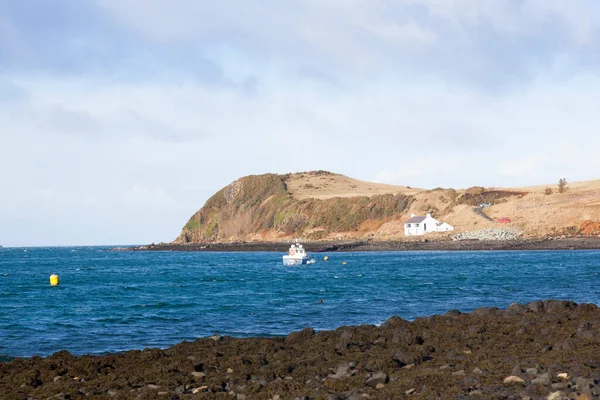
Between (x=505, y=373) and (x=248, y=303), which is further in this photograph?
(x=248, y=303)

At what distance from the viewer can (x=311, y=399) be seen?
42.1 ft

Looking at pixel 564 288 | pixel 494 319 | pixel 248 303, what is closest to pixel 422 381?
pixel 494 319

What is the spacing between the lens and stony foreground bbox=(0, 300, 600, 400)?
13195 millimetres

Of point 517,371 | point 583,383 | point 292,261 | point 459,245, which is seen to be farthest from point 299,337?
point 459,245

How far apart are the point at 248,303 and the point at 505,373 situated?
25600 mm

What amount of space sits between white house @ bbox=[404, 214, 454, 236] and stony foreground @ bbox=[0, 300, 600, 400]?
104606 mm

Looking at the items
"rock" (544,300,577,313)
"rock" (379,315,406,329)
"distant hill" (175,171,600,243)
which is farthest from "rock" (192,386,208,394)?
"distant hill" (175,171,600,243)

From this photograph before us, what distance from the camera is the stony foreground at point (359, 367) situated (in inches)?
520

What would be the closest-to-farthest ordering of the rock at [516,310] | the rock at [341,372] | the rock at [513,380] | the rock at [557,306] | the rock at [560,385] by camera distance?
1. the rock at [560,385]
2. the rock at [513,380]
3. the rock at [341,372]
4. the rock at [516,310]
5. the rock at [557,306]

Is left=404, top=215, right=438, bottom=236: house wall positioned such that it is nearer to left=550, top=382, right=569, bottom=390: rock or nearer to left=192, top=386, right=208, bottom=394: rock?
left=192, top=386, right=208, bottom=394: rock

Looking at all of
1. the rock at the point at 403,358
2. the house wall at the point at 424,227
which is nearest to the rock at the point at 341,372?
the rock at the point at 403,358

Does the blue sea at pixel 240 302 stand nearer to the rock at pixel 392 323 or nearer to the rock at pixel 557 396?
the rock at pixel 392 323

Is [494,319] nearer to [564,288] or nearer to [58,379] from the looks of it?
[58,379]

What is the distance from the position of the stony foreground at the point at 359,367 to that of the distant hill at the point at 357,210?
9276 centimetres
